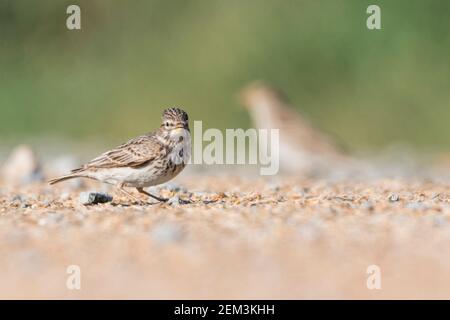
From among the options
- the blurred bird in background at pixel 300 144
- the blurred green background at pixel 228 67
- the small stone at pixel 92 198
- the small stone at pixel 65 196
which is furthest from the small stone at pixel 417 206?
the blurred green background at pixel 228 67

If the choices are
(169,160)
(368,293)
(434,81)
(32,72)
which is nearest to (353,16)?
(434,81)

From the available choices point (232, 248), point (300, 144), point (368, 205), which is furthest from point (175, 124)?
point (300, 144)

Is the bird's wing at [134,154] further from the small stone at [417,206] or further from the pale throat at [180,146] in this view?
the small stone at [417,206]

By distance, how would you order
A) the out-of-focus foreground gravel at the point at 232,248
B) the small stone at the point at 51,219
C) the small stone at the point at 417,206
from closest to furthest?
the out-of-focus foreground gravel at the point at 232,248, the small stone at the point at 51,219, the small stone at the point at 417,206

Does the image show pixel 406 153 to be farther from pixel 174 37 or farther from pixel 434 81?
pixel 174 37

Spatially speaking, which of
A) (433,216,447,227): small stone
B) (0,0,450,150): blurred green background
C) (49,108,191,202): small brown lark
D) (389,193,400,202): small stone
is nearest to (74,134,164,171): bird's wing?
(49,108,191,202): small brown lark

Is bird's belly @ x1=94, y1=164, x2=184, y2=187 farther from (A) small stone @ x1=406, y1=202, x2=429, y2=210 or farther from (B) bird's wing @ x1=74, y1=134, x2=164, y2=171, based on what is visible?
(A) small stone @ x1=406, y1=202, x2=429, y2=210

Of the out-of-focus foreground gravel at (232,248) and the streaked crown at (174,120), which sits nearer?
the out-of-focus foreground gravel at (232,248)
